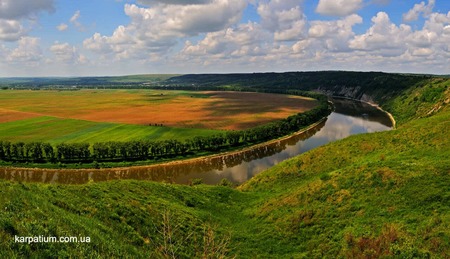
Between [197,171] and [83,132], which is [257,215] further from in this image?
[83,132]

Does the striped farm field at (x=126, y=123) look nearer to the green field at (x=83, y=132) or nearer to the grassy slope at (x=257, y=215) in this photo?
the green field at (x=83, y=132)

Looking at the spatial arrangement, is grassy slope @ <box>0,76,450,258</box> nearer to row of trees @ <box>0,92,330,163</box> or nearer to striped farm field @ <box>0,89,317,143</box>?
row of trees @ <box>0,92,330,163</box>

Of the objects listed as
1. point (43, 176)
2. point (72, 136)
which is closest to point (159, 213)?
point (43, 176)

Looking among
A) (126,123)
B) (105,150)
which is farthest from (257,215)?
(126,123)

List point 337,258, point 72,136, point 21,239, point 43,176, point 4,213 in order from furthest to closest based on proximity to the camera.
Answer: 1. point 72,136
2. point 43,176
3. point 337,258
4. point 4,213
5. point 21,239

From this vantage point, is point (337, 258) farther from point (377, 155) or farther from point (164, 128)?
point (164, 128)
